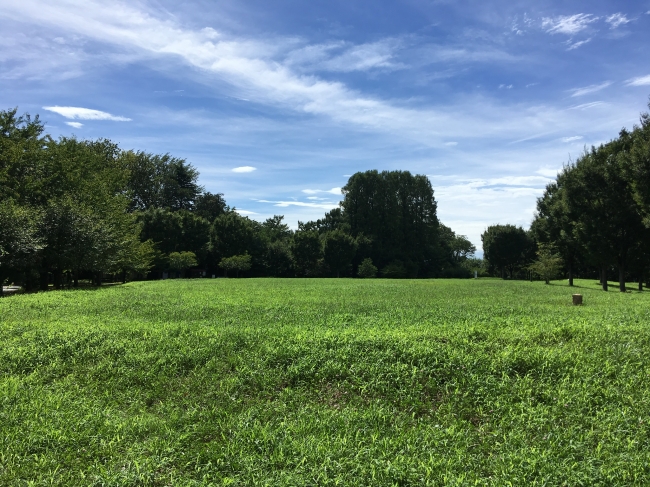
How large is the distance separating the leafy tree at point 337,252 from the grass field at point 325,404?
44617 mm

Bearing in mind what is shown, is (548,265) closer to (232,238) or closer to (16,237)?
(232,238)

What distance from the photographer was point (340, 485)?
3.45 meters

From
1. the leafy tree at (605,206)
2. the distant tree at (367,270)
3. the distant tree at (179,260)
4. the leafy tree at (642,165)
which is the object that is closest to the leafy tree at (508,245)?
the distant tree at (367,270)

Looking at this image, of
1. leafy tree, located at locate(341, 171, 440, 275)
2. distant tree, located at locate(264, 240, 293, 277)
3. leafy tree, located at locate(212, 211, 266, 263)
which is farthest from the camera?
leafy tree, located at locate(341, 171, 440, 275)

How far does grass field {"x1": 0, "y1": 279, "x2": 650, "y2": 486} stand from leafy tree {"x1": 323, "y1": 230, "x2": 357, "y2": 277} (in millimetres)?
44617

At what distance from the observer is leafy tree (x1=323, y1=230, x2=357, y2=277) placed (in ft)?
174

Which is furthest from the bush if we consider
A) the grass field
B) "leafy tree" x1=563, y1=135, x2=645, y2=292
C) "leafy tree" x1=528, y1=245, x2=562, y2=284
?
the grass field

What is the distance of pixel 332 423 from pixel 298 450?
0.66 m

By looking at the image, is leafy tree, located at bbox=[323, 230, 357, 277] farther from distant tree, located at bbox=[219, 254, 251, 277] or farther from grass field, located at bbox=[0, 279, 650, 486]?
grass field, located at bbox=[0, 279, 650, 486]

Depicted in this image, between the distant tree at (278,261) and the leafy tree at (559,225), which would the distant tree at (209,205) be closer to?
the distant tree at (278,261)

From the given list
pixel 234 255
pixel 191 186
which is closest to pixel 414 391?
pixel 234 255

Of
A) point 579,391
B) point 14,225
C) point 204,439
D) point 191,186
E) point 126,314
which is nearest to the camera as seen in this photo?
point 204,439

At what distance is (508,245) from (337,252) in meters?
22.1

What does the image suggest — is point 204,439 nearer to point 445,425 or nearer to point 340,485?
point 340,485
